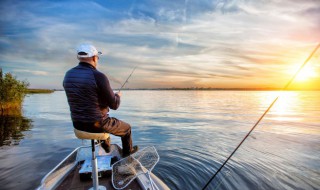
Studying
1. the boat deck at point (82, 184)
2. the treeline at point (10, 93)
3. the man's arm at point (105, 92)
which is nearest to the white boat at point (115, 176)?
the boat deck at point (82, 184)

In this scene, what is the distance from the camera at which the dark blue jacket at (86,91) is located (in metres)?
3.92

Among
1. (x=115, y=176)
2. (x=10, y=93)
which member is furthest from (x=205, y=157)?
(x=10, y=93)

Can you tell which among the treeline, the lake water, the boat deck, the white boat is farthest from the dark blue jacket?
the treeline

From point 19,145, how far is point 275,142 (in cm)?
1718

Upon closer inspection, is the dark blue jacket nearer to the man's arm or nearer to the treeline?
the man's arm

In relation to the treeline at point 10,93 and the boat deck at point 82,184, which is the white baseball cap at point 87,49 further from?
the treeline at point 10,93

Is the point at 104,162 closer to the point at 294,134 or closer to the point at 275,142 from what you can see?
the point at 275,142

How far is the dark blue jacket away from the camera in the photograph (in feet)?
12.8

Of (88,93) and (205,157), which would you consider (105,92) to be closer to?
(88,93)

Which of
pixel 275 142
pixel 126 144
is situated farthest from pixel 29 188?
pixel 275 142

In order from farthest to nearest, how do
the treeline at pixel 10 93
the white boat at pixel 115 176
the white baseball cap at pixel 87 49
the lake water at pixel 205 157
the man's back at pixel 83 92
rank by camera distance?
the treeline at pixel 10 93 < the lake water at pixel 205 157 < the white boat at pixel 115 176 < the white baseball cap at pixel 87 49 < the man's back at pixel 83 92

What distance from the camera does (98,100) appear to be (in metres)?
4.19

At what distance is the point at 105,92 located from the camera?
13.4ft

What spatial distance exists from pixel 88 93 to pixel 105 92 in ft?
1.03
